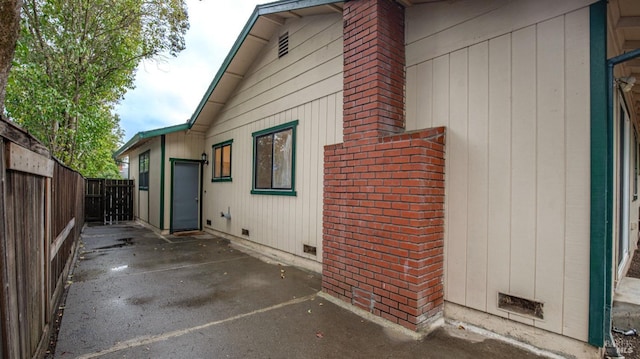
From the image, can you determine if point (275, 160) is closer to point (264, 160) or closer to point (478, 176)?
point (264, 160)

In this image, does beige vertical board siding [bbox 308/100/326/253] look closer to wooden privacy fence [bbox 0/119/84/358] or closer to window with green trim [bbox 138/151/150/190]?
wooden privacy fence [bbox 0/119/84/358]

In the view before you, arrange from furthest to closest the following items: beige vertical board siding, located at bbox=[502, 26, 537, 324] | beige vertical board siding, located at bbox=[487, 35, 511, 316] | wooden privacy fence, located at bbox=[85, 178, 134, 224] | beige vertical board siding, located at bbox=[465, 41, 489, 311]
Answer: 1. wooden privacy fence, located at bbox=[85, 178, 134, 224]
2. beige vertical board siding, located at bbox=[465, 41, 489, 311]
3. beige vertical board siding, located at bbox=[487, 35, 511, 316]
4. beige vertical board siding, located at bbox=[502, 26, 537, 324]

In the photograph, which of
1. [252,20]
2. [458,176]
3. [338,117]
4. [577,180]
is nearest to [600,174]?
[577,180]

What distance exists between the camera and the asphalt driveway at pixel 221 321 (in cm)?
255

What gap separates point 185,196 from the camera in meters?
9.14

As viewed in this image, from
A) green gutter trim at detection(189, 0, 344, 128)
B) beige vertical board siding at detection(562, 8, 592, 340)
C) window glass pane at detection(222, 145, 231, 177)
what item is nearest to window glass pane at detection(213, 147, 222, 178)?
window glass pane at detection(222, 145, 231, 177)

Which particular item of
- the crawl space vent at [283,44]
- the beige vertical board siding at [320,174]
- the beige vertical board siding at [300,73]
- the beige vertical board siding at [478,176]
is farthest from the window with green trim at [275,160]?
the beige vertical board siding at [478,176]

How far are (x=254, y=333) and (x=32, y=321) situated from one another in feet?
5.39

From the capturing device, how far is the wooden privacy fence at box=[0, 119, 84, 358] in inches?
61.7

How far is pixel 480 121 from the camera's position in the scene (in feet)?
9.81

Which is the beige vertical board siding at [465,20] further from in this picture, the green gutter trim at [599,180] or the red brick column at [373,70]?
the green gutter trim at [599,180]

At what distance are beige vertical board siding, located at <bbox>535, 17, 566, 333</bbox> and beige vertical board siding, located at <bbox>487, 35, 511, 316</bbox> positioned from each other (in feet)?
0.80

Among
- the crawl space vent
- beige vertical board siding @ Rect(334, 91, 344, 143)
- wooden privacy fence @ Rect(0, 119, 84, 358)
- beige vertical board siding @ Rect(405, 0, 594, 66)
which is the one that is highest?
the crawl space vent

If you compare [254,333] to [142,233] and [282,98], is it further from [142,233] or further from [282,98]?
[142,233]
